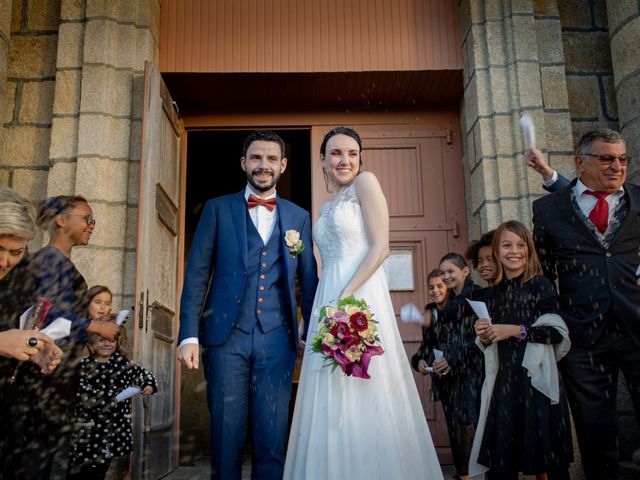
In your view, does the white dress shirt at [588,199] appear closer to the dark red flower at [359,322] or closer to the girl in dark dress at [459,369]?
the girl in dark dress at [459,369]

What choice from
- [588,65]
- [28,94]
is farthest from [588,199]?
[28,94]

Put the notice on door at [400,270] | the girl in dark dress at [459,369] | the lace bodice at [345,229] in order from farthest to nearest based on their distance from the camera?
the notice on door at [400,270] → the girl in dark dress at [459,369] → the lace bodice at [345,229]

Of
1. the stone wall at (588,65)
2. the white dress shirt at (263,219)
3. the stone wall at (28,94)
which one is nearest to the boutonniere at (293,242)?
the white dress shirt at (263,219)

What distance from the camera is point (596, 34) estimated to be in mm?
6754

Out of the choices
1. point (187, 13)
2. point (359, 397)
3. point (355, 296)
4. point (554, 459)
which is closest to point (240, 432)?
point (359, 397)

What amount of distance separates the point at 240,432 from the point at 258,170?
142cm

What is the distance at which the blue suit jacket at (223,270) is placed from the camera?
3.60m

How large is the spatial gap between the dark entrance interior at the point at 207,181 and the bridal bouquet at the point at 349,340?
576 cm

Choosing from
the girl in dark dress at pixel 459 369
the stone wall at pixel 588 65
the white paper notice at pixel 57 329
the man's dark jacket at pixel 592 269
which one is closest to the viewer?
the white paper notice at pixel 57 329

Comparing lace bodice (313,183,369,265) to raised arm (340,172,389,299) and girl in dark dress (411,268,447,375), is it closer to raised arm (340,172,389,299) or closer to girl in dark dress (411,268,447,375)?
raised arm (340,172,389,299)

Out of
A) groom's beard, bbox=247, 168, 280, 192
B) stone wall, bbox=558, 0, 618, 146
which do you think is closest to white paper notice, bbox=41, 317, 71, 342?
groom's beard, bbox=247, 168, 280, 192

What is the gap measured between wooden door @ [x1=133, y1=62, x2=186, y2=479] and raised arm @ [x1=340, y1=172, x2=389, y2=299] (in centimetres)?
253

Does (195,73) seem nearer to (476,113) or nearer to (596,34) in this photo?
(476,113)

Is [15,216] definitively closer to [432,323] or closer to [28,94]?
[432,323]
